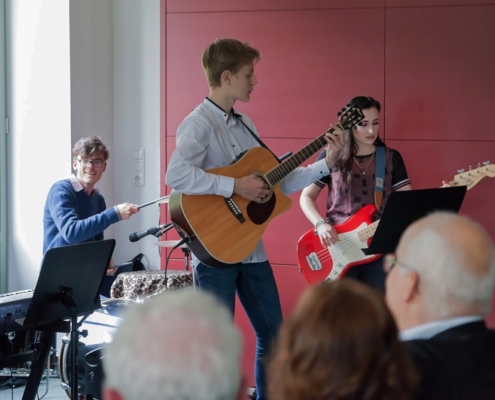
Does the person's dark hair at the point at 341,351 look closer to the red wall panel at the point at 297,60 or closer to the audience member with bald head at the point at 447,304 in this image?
the audience member with bald head at the point at 447,304

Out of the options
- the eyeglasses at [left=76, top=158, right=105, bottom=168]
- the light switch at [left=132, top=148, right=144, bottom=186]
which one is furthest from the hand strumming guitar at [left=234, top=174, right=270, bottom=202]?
the light switch at [left=132, top=148, right=144, bottom=186]

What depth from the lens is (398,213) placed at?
2688 mm

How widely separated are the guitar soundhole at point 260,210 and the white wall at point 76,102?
6.05ft

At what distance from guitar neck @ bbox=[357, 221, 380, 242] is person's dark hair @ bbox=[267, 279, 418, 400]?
2313 mm

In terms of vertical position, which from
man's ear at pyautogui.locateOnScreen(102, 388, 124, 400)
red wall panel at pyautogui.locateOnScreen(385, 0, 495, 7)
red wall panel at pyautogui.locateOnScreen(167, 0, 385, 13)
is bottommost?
man's ear at pyautogui.locateOnScreen(102, 388, 124, 400)

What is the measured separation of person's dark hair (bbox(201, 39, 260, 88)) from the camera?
2.93 metres

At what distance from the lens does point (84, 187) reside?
3.71 m

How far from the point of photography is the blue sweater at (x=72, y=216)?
3.46m

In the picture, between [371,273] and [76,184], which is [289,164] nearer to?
[371,273]

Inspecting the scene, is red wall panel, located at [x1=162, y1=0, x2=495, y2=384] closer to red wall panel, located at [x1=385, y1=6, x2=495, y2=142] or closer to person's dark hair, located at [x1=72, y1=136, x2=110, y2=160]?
red wall panel, located at [x1=385, y1=6, x2=495, y2=142]

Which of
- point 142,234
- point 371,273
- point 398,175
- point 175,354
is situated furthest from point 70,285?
point 175,354

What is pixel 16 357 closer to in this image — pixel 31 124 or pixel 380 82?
pixel 31 124

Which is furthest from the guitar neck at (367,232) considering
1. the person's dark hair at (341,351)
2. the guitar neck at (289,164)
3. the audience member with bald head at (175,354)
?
the audience member with bald head at (175,354)

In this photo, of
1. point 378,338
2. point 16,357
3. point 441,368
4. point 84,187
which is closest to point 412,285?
point 441,368
